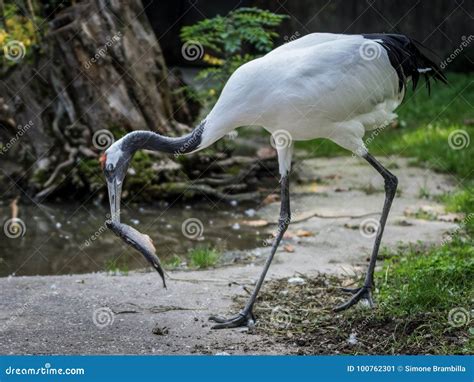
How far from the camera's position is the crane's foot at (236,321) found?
514 cm

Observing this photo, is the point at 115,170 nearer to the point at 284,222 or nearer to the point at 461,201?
the point at 284,222

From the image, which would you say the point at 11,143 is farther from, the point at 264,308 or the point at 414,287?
the point at 414,287

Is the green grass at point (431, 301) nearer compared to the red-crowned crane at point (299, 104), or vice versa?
the green grass at point (431, 301)

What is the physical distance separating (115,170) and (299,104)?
1.33 meters

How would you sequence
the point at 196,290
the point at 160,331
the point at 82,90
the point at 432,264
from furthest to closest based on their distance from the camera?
the point at 82,90 < the point at 196,290 < the point at 432,264 < the point at 160,331

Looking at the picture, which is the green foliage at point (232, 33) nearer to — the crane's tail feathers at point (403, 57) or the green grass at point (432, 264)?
the green grass at point (432, 264)

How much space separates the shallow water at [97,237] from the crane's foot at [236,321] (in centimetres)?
165

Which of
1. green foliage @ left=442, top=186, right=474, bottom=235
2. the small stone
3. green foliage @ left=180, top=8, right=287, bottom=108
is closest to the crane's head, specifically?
the small stone

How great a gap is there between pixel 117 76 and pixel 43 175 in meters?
1.44

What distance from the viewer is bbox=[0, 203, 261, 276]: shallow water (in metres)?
6.97

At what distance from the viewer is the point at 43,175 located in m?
9.11

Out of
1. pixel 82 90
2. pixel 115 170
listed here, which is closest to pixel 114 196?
pixel 115 170

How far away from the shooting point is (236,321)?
516cm

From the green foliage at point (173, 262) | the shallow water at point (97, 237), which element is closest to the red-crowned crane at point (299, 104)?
the green foliage at point (173, 262)
